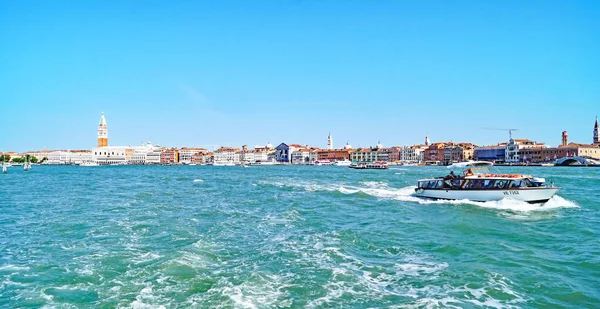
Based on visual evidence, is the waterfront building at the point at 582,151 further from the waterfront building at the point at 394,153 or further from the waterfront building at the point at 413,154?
the waterfront building at the point at 394,153

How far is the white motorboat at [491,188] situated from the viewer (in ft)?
64.8

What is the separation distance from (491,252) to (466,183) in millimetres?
11577

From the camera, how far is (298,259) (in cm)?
998

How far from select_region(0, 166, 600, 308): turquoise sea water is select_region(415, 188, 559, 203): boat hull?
1.72m

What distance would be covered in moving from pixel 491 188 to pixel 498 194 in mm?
416

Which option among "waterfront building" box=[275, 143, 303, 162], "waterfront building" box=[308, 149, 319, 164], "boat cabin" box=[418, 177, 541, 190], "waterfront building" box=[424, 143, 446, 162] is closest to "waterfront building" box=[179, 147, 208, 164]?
"waterfront building" box=[275, 143, 303, 162]

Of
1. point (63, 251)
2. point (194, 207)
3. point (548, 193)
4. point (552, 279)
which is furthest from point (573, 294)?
point (194, 207)

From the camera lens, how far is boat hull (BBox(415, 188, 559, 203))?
64.6 feet

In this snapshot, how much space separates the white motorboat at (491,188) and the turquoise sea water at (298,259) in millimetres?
1748

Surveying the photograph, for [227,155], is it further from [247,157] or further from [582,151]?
[582,151]

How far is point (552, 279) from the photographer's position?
8617mm

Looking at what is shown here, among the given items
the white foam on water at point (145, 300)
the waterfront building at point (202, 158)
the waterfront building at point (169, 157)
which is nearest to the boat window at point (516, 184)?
the white foam on water at point (145, 300)

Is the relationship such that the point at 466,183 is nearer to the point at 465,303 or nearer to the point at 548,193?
the point at 548,193

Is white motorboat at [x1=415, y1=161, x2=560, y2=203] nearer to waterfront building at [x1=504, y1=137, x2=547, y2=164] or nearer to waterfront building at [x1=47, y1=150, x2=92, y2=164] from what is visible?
waterfront building at [x1=504, y1=137, x2=547, y2=164]
